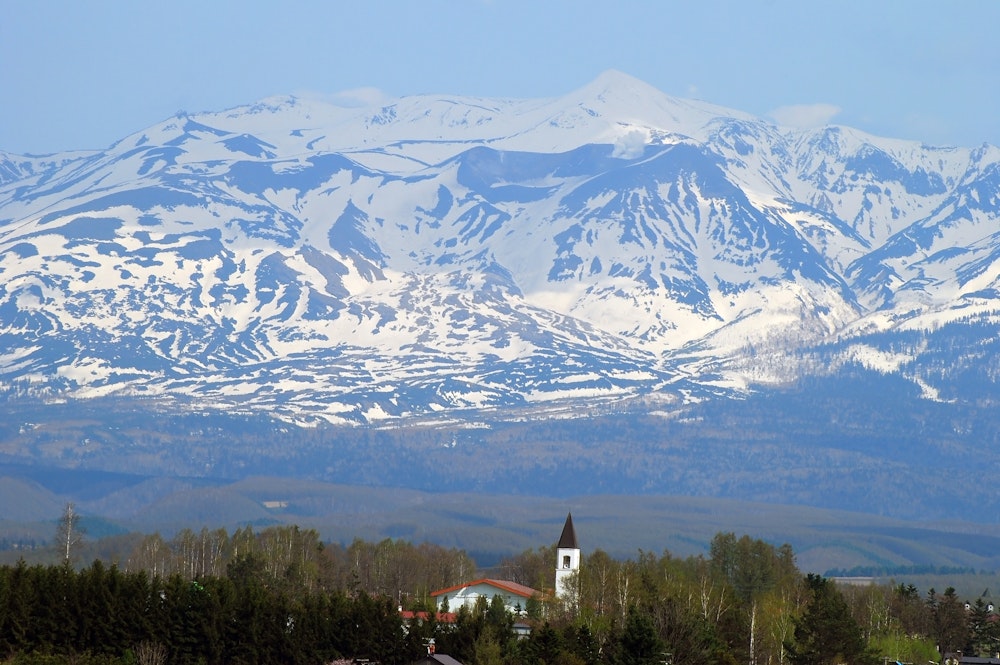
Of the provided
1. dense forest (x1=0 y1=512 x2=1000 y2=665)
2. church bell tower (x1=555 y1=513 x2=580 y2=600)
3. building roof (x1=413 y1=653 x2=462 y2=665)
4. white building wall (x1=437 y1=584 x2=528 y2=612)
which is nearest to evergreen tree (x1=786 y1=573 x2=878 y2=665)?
dense forest (x1=0 y1=512 x2=1000 y2=665)

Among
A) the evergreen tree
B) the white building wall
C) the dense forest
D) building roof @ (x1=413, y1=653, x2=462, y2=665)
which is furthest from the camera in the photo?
the white building wall

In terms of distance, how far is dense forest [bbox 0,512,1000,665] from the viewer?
8856 centimetres

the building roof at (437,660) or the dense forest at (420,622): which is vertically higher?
the dense forest at (420,622)

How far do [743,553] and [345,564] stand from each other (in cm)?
3629

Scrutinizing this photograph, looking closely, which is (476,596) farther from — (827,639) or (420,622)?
(827,639)

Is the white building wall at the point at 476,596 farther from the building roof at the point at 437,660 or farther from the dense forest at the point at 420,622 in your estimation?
the building roof at the point at 437,660

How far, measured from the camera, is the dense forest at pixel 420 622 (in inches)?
3487

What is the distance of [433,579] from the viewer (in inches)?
6171

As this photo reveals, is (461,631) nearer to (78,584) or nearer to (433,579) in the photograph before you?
(78,584)

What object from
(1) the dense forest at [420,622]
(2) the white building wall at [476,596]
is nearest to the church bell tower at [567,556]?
(1) the dense forest at [420,622]

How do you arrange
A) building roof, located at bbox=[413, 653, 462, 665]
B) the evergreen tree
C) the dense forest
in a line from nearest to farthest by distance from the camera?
the dense forest → building roof, located at bbox=[413, 653, 462, 665] → the evergreen tree

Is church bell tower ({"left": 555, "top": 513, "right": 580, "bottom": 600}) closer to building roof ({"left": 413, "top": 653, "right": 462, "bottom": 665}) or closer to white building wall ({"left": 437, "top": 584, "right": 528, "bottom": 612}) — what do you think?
white building wall ({"left": 437, "top": 584, "right": 528, "bottom": 612})

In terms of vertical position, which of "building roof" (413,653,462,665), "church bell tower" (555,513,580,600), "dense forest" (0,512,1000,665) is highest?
"church bell tower" (555,513,580,600)

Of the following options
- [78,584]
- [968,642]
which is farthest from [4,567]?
[968,642]
